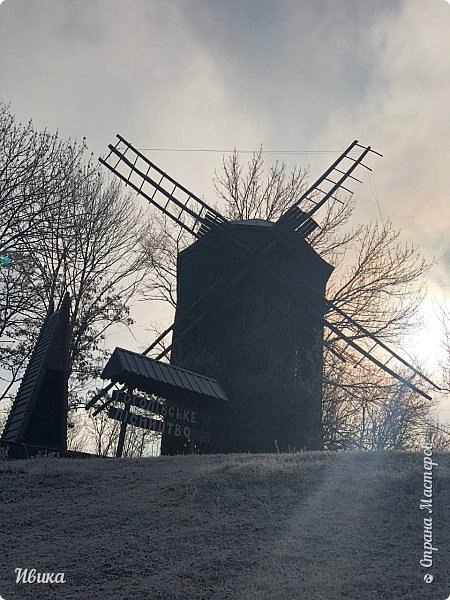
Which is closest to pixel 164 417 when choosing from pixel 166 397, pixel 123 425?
pixel 166 397

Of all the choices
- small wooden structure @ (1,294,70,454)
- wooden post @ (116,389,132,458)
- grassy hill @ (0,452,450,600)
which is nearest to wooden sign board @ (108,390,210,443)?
wooden post @ (116,389,132,458)

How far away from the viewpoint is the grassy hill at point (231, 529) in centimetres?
790

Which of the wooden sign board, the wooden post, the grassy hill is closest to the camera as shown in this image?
the grassy hill

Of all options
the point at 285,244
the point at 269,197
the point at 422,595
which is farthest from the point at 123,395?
the point at 269,197

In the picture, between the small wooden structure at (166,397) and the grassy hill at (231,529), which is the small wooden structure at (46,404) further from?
the grassy hill at (231,529)

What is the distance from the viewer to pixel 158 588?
7887 millimetres

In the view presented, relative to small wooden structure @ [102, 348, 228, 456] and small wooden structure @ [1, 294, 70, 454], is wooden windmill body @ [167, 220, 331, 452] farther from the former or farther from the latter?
small wooden structure @ [1, 294, 70, 454]

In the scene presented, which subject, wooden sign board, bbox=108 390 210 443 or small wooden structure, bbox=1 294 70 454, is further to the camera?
wooden sign board, bbox=108 390 210 443

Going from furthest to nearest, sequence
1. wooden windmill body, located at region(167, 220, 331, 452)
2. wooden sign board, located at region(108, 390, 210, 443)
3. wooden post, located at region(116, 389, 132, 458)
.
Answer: wooden windmill body, located at region(167, 220, 331, 452) < wooden sign board, located at region(108, 390, 210, 443) < wooden post, located at region(116, 389, 132, 458)

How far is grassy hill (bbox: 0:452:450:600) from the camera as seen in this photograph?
7898 mm

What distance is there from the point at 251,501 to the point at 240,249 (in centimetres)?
1246

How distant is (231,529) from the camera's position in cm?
944

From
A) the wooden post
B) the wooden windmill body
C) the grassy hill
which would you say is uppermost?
the wooden windmill body

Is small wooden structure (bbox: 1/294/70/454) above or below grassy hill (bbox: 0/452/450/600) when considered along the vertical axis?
above
